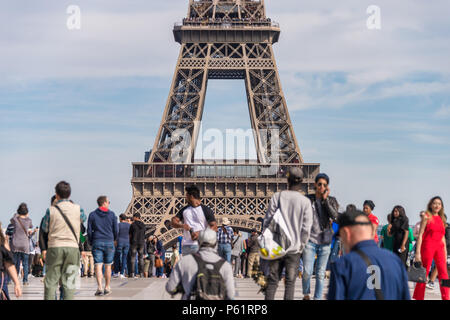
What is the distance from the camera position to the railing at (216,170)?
191 feet

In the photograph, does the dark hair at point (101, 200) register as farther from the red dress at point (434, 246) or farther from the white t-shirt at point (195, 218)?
the red dress at point (434, 246)

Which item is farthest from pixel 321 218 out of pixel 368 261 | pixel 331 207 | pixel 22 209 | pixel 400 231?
pixel 22 209

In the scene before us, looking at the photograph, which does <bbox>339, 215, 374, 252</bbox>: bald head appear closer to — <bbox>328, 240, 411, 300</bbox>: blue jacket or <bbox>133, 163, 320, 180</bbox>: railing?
<bbox>328, 240, 411, 300</bbox>: blue jacket

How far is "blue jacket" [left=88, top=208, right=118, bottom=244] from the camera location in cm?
1445

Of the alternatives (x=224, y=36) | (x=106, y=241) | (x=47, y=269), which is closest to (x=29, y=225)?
(x=106, y=241)

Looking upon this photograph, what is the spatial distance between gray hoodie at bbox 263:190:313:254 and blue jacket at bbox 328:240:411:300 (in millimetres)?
4390

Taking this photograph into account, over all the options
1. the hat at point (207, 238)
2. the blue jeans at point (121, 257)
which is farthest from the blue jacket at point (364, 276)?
the blue jeans at point (121, 257)

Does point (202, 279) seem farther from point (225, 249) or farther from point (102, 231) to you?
point (225, 249)

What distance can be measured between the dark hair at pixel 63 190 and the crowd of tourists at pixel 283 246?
0.01 m

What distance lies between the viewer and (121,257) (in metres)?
23.3

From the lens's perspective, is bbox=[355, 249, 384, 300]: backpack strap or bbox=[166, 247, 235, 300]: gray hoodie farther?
bbox=[166, 247, 235, 300]: gray hoodie

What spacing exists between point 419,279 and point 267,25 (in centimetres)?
4986

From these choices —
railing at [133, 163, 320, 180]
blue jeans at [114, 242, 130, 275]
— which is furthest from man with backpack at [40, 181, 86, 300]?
railing at [133, 163, 320, 180]
